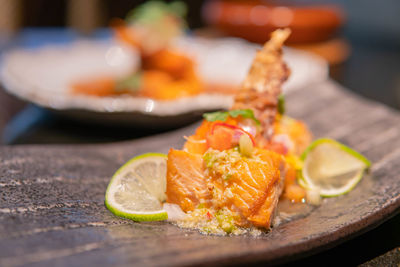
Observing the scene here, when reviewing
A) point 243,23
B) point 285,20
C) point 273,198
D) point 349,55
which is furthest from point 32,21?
point 273,198

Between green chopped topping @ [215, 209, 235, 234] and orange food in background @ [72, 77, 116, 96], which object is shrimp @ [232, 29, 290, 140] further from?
orange food in background @ [72, 77, 116, 96]

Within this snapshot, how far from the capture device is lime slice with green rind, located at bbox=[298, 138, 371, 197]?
8.05 feet

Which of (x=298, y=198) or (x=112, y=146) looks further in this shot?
(x=112, y=146)

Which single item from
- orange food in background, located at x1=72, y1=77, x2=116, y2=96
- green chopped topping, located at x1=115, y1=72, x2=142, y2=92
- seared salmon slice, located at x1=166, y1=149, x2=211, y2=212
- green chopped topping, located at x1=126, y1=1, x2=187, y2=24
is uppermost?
green chopped topping, located at x1=126, y1=1, x2=187, y2=24

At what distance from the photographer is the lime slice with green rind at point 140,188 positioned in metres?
1.95

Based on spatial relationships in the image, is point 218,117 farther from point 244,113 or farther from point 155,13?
point 155,13

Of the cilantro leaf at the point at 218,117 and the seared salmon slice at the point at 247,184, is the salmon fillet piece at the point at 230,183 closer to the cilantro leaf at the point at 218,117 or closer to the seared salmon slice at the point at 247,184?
the seared salmon slice at the point at 247,184

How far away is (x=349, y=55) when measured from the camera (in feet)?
22.3

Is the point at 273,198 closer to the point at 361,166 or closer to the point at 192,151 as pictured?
the point at 192,151

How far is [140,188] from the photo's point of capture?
6.97 feet

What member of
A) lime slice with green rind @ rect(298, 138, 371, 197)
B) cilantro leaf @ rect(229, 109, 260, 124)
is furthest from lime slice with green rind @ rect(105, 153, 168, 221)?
lime slice with green rind @ rect(298, 138, 371, 197)

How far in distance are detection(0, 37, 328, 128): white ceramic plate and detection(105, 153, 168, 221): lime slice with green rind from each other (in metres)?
1.33

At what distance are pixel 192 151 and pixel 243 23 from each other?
16.0ft

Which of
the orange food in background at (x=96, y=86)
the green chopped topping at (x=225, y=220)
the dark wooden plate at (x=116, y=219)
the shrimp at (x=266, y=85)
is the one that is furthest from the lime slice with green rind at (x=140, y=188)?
the orange food in background at (x=96, y=86)
